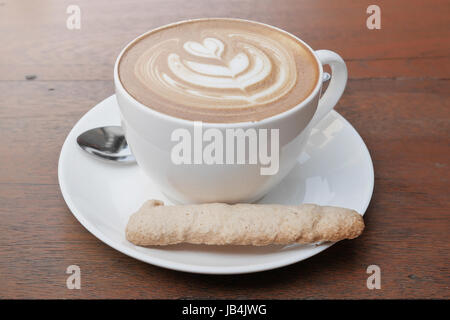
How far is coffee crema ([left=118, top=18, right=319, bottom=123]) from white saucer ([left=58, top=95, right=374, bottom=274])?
225 mm

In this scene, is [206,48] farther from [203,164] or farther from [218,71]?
[203,164]

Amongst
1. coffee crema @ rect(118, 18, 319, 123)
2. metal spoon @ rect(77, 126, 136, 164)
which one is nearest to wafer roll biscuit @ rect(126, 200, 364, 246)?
coffee crema @ rect(118, 18, 319, 123)

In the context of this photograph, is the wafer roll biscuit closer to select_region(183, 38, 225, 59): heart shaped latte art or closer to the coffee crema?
the coffee crema

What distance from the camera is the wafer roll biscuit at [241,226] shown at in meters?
0.82

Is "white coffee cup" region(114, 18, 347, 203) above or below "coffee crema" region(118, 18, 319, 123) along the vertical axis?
below

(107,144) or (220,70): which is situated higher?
(220,70)

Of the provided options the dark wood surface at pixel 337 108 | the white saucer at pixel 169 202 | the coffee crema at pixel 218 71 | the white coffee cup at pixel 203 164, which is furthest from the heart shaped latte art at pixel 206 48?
the dark wood surface at pixel 337 108

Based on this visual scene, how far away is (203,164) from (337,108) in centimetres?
60

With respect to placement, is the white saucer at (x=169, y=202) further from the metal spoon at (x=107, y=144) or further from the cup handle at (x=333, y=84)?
the cup handle at (x=333, y=84)

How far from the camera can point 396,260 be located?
2.91ft

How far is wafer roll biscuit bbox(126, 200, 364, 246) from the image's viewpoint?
817 mm

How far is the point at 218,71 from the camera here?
967mm

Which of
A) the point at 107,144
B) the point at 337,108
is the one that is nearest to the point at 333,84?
the point at 337,108

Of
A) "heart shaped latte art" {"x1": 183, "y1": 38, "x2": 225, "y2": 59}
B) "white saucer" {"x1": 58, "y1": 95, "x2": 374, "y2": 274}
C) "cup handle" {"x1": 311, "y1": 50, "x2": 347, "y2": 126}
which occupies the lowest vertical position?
"white saucer" {"x1": 58, "y1": 95, "x2": 374, "y2": 274}
